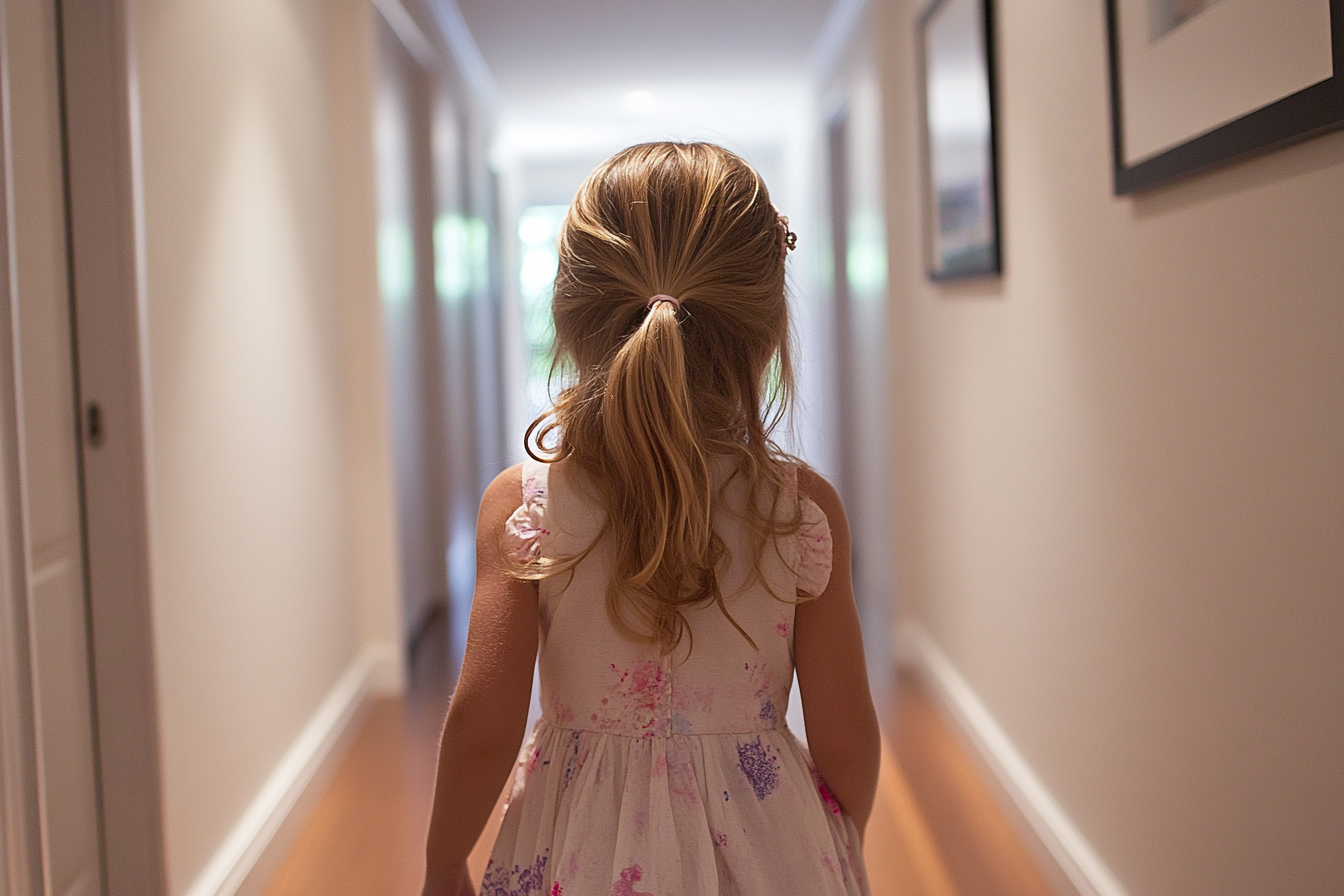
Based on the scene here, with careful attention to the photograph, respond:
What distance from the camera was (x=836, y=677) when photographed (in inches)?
Result: 42.4

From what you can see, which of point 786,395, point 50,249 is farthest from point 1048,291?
point 50,249

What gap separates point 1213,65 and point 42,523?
5.64 ft

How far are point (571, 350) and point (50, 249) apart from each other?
1.02m

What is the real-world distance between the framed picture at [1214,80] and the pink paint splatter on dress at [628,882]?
988 millimetres

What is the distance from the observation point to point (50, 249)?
5.39 feet

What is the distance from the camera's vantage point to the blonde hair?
38.7 inches

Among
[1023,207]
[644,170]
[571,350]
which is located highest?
[1023,207]

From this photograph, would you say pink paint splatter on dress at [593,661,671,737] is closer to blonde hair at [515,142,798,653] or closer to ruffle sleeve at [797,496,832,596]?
blonde hair at [515,142,798,653]

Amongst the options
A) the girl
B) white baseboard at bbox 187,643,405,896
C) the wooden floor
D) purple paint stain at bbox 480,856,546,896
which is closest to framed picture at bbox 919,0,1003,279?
the wooden floor

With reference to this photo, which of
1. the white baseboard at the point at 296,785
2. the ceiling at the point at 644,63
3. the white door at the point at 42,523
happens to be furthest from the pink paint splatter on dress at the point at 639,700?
the ceiling at the point at 644,63

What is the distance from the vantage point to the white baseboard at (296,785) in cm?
209

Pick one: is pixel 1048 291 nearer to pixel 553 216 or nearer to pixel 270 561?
pixel 270 561

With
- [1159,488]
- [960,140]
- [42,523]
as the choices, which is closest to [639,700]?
[1159,488]

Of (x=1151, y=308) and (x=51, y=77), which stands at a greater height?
(x=51, y=77)
